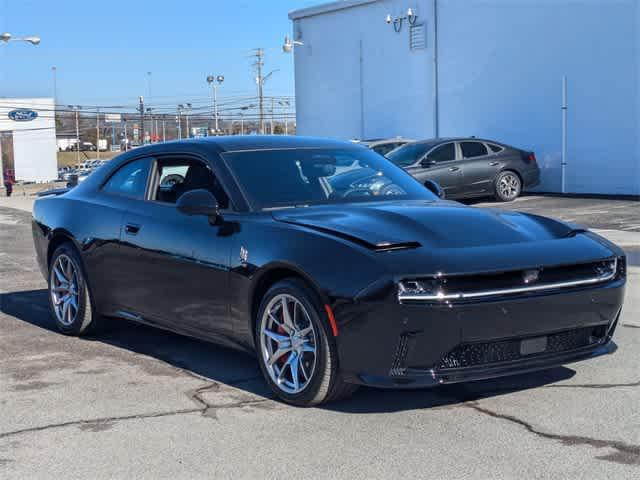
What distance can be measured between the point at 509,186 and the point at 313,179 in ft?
50.2

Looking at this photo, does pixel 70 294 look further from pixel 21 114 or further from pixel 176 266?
pixel 21 114

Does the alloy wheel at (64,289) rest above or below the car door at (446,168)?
below

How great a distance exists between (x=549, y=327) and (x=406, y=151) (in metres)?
15.7

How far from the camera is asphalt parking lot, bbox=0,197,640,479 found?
13.6 ft

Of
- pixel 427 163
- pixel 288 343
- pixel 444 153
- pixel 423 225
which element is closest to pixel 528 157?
pixel 444 153

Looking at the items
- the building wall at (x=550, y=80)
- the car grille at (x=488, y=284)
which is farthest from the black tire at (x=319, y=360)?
the building wall at (x=550, y=80)

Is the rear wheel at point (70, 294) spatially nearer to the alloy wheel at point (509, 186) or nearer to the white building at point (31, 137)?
the alloy wheel at point (509, 186)

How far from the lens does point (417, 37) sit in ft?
92.1

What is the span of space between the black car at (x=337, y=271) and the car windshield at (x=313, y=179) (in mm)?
13

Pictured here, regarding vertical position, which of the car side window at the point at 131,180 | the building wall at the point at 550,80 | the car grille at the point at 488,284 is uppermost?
the building wall at the point at 550,80

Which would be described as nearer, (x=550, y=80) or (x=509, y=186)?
(x=509, y=186)

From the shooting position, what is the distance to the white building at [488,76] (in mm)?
21859

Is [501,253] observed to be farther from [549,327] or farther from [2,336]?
[2,336]

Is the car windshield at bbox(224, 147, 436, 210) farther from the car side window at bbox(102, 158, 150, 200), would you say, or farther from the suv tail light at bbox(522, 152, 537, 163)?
the suv tail light at bbox(522, 152, 537, 163)
